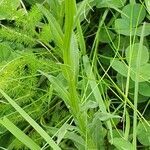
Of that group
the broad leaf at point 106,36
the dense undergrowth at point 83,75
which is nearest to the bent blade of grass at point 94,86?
the dense undergrowth at point 83,75

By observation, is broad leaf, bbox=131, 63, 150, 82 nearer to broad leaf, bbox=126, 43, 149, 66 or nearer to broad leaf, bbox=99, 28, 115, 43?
broad leaf, bbox=126, 43, 149, 66

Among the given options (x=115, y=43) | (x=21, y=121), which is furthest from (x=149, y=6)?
(x=21, y=121)

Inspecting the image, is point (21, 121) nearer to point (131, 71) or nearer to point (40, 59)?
point (40, 59)

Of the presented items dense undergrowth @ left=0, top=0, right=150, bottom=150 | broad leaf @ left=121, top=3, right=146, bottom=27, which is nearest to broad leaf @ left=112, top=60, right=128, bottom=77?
dense undergrowth @ left=0, top=0, right=150, bottom=150

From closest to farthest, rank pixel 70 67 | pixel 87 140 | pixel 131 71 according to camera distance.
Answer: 1. pixel 70 67
2. pixel 87 140
3. pixel 131 71

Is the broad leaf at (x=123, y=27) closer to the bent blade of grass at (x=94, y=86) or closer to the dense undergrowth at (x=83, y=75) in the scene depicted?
the dense undergrowth at (x=83, y=75)

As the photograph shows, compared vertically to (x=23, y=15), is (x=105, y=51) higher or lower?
lower

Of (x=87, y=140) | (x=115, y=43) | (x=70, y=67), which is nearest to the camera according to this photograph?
(x=70, y=67)

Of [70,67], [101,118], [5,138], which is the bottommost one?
[5,138]
